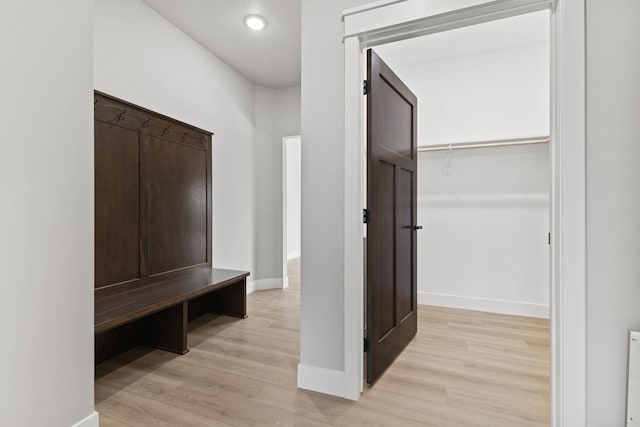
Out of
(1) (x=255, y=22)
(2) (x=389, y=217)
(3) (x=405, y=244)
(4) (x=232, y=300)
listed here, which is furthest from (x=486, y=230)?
(1) (x=255, y=22)

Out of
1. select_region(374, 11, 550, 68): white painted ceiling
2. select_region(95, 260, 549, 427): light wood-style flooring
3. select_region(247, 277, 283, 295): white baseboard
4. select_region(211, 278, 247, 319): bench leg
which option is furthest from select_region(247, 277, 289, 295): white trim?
select_region(374, 11, 550, 68): white painted ceiling

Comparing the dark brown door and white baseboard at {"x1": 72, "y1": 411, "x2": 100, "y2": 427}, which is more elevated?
the dark brown door

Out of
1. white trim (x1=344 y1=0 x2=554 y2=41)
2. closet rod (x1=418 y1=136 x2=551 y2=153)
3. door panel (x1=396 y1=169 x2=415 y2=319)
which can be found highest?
white trim (x1=344 y1=0 x2=554 y2=41)

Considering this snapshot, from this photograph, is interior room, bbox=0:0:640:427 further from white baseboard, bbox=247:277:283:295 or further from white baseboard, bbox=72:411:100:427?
white baseboard, bbox=247:277:283:295

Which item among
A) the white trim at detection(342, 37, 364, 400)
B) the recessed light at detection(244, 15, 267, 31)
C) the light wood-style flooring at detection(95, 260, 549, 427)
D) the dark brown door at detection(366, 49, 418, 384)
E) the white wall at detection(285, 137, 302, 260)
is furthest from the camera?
the white wall at detection(285, 137, 302, 260)

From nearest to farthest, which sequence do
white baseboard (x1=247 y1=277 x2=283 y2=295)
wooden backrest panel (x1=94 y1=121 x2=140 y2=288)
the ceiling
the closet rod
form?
wooden backrest panel (x1=94 y1=121 x2=140 y2=288) → the ceiling → the closet rod → white baseboard (x1=247 y1=277 x2=283 y2=295)

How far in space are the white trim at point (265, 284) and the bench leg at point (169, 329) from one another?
1643 mm

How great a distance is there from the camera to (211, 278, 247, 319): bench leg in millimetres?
3141

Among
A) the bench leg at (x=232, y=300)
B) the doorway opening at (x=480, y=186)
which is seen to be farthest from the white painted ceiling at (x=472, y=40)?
the bench leg at (x=232, y=300)

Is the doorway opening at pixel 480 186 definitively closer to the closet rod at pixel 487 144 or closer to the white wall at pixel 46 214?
the closet rod at pixel 487 144

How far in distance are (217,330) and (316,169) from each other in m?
1.87

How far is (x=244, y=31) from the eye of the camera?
297 centimetres

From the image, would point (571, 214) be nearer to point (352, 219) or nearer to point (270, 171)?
point (352, 219)

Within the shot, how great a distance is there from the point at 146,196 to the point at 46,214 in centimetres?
133
